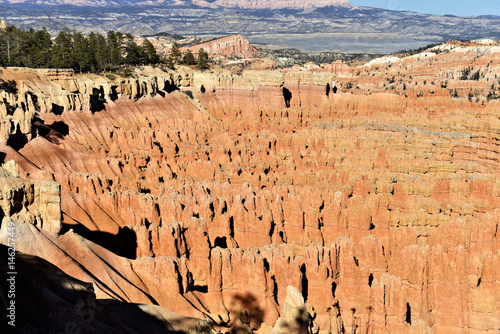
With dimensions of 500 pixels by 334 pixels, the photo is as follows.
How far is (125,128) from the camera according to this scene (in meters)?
62.0

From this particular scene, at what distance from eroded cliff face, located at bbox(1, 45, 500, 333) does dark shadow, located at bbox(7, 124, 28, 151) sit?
1.78 ft

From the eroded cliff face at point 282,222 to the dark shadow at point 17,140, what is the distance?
54 centimetres

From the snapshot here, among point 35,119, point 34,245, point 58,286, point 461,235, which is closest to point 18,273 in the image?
point 58,286

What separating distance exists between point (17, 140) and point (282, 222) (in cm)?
2583

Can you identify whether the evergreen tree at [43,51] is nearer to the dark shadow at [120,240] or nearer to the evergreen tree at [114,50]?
Answer: the evergreen tree at [114,50]

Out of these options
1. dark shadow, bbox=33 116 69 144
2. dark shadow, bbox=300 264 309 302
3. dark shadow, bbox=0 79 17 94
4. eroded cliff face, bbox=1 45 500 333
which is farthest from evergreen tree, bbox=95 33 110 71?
dark shadow, bbox=300 264 309 302

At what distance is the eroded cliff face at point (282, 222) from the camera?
76.1 ft

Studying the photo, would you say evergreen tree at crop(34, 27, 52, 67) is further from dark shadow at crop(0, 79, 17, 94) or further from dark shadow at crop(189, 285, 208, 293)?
dark shadow at crop(189, 285, 208, 293)

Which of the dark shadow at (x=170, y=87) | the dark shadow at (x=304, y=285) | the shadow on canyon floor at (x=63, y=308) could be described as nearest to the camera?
the shadow on canyon floor at (x=63, y=308)

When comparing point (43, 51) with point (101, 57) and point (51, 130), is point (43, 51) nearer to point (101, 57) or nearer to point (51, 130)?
point (101, 57)

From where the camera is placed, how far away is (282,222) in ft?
109

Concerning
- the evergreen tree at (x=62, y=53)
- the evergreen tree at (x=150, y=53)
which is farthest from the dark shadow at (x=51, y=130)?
the evergreen tree at (x=150, y=53)

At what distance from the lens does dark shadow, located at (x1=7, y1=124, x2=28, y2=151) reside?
38094 millimetres

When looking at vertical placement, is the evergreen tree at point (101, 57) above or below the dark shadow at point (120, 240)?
above
